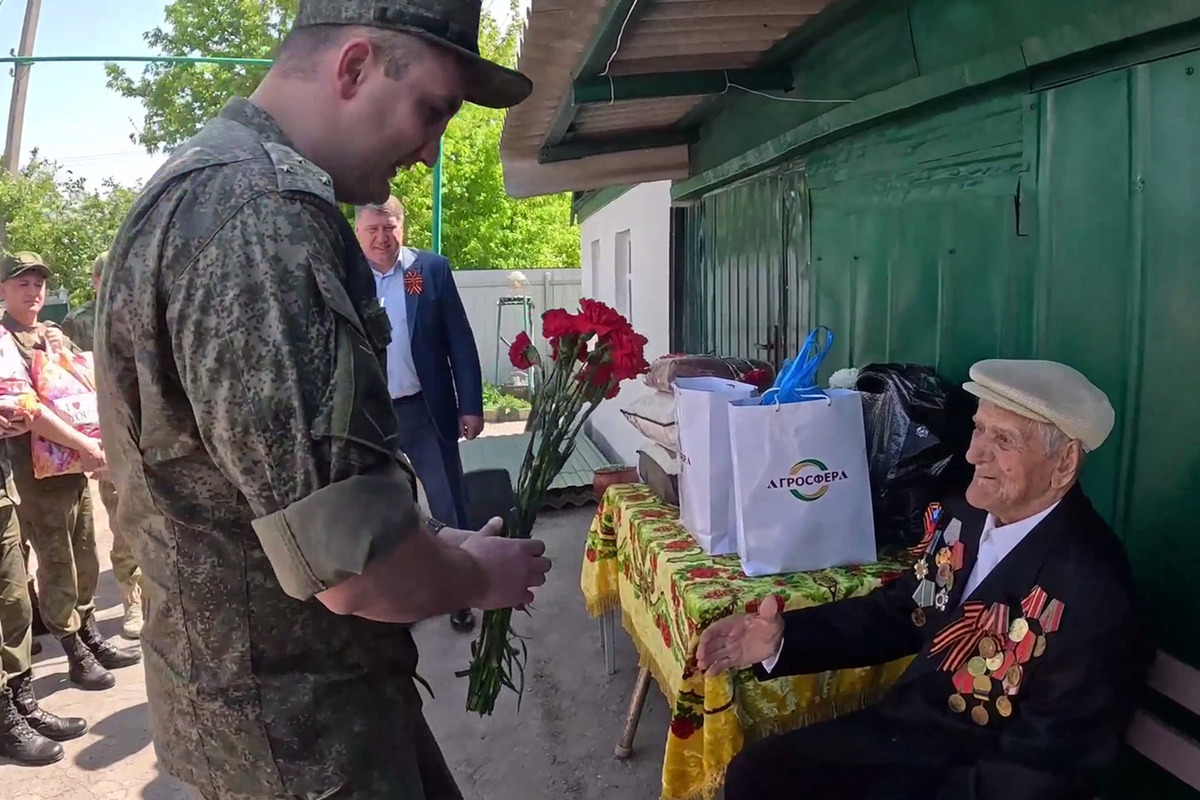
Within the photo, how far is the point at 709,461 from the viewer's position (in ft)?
6.93

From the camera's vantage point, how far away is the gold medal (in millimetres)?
1702

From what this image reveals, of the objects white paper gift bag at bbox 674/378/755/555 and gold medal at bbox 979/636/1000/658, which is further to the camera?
white paper gift bag at bbox 674/378/755/555

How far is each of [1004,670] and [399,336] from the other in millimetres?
2911

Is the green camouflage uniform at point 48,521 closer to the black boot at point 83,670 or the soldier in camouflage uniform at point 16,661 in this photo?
the black boot at point 83,670

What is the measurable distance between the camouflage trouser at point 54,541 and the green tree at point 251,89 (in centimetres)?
1436

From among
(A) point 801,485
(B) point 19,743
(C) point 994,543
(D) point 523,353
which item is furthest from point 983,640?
(B) point 19,743

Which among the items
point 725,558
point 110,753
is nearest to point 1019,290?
point 725,558

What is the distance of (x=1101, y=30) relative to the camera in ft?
5.98

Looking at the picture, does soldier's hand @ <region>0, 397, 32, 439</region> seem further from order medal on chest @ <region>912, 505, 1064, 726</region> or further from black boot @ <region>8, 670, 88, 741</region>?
order medal on chest @ <region>912, 505, 1064, 726</region>

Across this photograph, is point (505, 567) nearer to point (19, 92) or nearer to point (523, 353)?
point (523, 353)

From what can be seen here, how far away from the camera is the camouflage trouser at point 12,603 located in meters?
3.10

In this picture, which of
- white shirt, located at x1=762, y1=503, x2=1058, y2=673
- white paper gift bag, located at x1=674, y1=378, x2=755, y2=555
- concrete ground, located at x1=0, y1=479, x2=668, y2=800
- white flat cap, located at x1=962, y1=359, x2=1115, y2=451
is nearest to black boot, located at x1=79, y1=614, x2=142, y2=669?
concrete ground, located at x1=0, y1=479, x2=668, y2=800

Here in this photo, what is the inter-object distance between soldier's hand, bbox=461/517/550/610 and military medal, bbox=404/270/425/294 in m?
2.77

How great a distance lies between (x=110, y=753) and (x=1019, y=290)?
3.46 meters
